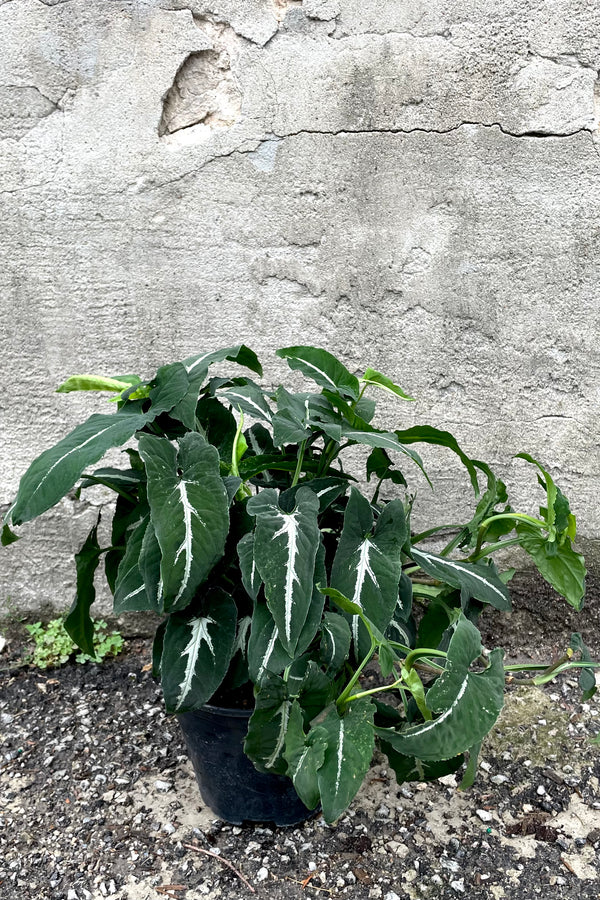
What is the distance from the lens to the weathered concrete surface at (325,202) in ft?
5.81

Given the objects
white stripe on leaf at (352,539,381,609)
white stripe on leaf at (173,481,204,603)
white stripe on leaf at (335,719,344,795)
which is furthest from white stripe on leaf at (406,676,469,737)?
white stripe on leaf at (173,481,204,603)

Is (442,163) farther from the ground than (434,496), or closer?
farther from the ground

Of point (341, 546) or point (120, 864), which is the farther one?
point (120, 864)

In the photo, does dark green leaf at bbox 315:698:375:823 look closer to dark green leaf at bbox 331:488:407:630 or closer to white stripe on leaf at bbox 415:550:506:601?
dark green leaf at bbox 331:488:407:630

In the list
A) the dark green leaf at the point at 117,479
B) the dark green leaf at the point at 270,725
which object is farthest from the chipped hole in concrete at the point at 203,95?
the dark green leaf at the point at 270,725

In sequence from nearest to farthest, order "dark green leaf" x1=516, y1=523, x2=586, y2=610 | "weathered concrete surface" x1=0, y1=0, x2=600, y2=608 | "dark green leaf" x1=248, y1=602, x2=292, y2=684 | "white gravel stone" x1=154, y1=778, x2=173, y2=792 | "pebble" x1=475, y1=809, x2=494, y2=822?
"dark green leaf" x1=248, y1=602, x2=292, y2=684 → "dark green leaf" x1=516, y1=523, x2=586, y2=610 → "pebble" x1=475, y1=809, x2=494, y2=822 → "white gravel stone" x1=154, y1=778, x2=173, y2=792 → "weathered concrete surface" x1=0, y1=0, x2=600, y2=608

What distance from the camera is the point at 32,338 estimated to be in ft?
6.44

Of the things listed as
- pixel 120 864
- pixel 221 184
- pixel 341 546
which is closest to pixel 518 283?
pixel 221 184

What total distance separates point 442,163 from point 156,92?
2.44 feet

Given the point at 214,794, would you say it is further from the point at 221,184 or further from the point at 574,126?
the point at 574,126

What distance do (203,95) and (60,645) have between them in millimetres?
1565

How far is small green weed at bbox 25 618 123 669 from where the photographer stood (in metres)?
2.09

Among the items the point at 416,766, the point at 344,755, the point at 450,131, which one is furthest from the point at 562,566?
the point at 450,131

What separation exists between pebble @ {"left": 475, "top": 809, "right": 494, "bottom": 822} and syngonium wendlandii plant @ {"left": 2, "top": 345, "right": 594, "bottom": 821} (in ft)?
1.02
